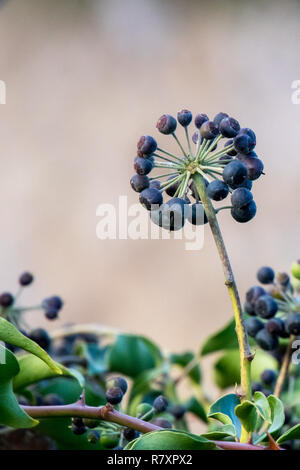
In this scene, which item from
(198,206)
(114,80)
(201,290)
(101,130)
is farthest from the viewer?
(114,80)

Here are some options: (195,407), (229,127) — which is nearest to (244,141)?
(229,127)

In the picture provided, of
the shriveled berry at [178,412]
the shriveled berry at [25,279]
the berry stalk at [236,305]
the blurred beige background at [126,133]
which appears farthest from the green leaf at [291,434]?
the blurred beige background at [126,133]

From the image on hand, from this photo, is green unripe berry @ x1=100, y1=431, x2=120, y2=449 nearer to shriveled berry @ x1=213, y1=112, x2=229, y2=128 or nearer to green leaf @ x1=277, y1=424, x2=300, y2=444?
green leaf @ x1=277, y1=424, x2=300, y2=444

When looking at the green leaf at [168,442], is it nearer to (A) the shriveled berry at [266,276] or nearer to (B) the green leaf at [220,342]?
(A) the shriveled berry at [266,276]

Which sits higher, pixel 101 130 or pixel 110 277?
pixel 101 130

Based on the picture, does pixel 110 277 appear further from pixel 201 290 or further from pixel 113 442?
pixel 113 442

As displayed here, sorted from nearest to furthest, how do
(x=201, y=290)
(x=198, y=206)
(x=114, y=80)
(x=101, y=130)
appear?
(x=198, y=206)
(x=201, y=290)
(x=101, y=130)
(x=114, y=80)

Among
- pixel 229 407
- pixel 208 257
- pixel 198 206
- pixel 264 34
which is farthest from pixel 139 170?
pixel 264 34
